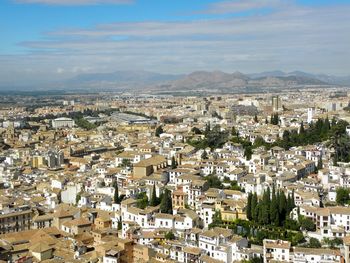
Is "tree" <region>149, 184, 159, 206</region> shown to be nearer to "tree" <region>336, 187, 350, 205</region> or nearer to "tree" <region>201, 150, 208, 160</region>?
"tree" <region>201, 150, 208, 160</region>

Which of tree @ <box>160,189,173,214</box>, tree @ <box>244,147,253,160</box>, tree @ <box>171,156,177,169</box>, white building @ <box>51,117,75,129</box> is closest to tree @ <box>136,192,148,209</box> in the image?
tree @ <box>160,189,173,214</box>

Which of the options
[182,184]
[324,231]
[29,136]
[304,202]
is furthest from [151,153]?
[29,136]

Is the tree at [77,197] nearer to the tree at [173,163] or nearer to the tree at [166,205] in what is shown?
the tree at [173,163]

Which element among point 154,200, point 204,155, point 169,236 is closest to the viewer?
point 169,236

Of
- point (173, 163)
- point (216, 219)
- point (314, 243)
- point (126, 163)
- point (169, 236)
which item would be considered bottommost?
point (169, 236)

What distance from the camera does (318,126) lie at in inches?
1173

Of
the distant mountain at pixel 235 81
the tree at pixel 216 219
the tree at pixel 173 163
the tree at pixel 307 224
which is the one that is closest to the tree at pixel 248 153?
the tree at pixel 173 163

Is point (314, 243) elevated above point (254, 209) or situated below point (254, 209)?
below

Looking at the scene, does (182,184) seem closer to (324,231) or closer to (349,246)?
(324,231)

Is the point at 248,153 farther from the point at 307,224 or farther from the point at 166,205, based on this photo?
the point at 307,224

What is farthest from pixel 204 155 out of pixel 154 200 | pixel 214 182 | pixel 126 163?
pixel 154 200

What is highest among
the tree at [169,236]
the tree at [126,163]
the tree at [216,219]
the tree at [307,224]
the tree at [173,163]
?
the tree at [173,163]

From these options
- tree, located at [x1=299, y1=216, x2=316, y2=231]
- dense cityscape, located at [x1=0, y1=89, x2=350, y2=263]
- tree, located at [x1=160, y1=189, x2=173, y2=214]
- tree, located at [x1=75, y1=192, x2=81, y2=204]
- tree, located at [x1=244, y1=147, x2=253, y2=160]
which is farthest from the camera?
tree, located at [x1=244, y1=147, x2=253, y2=160]

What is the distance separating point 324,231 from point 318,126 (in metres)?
14.6
